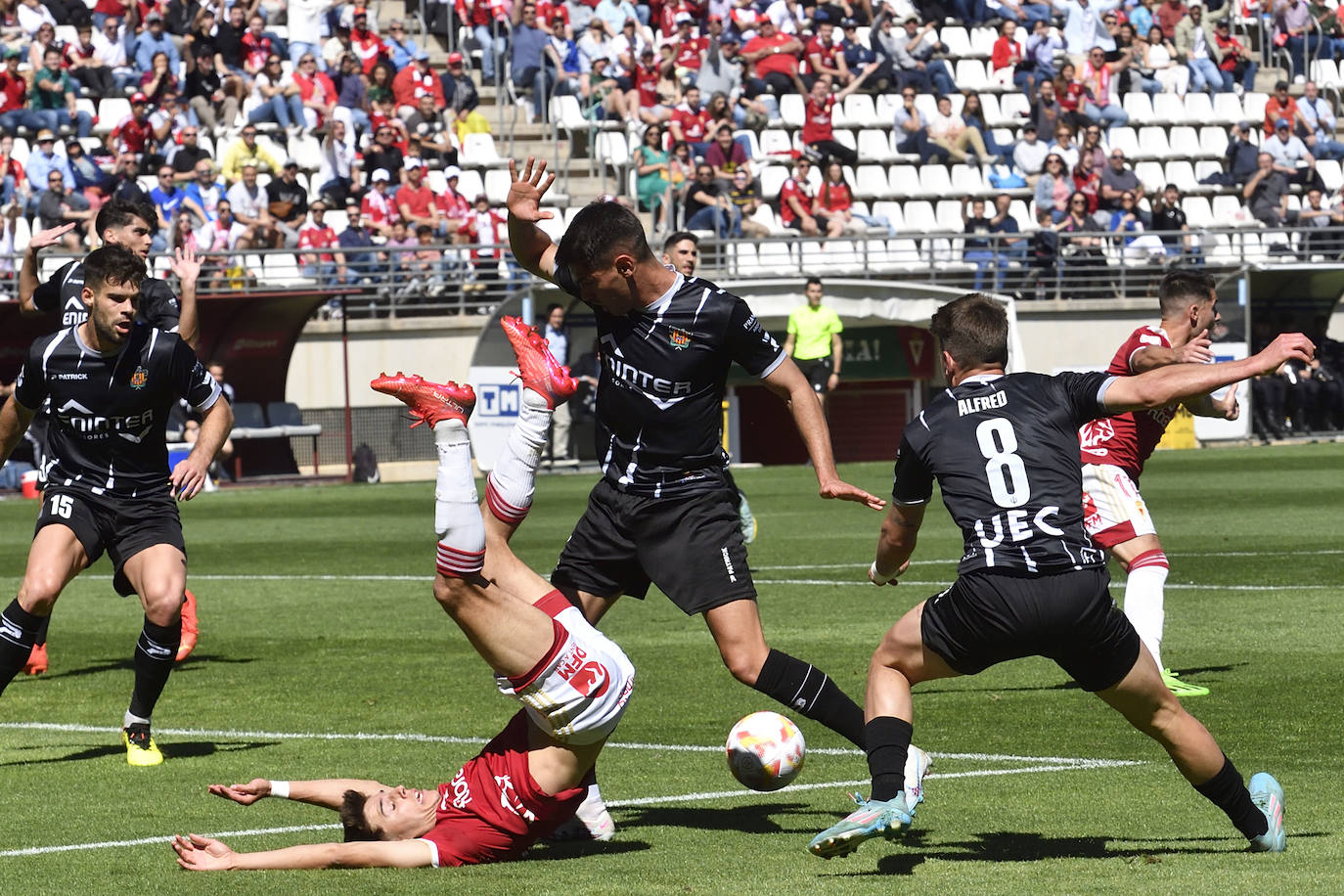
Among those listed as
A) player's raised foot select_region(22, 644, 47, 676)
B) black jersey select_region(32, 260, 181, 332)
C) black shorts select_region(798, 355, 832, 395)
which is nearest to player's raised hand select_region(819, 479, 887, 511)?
black jersey select_region(32, 260, 181, 332)

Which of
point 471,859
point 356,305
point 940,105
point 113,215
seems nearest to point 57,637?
point 113,215

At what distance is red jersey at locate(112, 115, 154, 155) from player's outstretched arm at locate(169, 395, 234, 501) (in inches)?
843

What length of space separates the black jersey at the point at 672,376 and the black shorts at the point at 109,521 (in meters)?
2.56

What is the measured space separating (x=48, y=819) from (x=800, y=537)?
11.9 metres

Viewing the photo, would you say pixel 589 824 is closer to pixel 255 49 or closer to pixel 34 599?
pixel 34 599

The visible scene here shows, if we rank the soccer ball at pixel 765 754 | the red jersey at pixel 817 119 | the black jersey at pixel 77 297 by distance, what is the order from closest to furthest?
the soccer ball at pixel 765 754
the black jersey at pixel 77 297
the red jersey at pixel 817 119

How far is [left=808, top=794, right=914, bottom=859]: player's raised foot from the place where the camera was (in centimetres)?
568

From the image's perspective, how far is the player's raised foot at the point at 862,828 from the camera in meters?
5.68

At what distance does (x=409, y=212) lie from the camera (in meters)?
30.2

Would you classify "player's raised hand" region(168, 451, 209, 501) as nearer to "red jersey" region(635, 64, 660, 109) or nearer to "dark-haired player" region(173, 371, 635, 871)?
"dark-haired player" region(173, 371, 635, 871)

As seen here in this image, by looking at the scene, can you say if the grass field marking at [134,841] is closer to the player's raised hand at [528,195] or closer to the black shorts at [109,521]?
the black shorts at [109,521]

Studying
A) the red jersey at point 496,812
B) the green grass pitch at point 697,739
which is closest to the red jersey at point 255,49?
the green grass pitch at point 697,739

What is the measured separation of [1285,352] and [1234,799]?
54.0 inches

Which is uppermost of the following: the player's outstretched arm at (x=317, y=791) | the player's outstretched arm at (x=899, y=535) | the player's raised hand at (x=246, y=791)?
the player's outstretched arm at (x=899, y=535)
